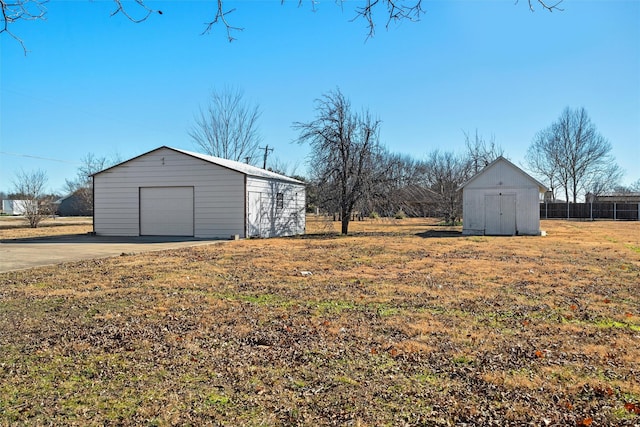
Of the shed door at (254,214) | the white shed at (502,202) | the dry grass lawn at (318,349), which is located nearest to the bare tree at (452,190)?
the white shed at (502,202)

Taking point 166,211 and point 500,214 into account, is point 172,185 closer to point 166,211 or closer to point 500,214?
point 166,211

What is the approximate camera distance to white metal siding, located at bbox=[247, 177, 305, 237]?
61.3 ft

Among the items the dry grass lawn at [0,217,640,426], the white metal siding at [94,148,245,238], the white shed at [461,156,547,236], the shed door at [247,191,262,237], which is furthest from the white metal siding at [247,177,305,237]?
the dry grass lawn at [0,217,640,426]

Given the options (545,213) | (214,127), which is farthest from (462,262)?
(545,213)

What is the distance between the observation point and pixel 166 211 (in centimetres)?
1902

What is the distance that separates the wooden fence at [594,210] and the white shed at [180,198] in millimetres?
34194

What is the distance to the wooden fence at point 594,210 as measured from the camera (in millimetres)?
40281

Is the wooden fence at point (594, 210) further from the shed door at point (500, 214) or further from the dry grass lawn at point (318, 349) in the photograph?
the dry grass lawn at point (318, 349)

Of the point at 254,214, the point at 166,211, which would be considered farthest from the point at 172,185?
the point at 254,214

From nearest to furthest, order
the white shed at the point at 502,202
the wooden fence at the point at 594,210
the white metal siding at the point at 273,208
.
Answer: the white metal siding at the point at 273,208 < the white shed at the point at 502,202 < the wooden fence at the point at 594,210

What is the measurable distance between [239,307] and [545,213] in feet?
147

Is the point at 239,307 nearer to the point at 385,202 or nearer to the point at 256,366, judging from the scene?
the point at 256,366

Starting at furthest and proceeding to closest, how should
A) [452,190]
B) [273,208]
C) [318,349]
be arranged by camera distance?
[452,190]
[273,208]
[318,349]

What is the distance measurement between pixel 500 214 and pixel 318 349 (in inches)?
742
